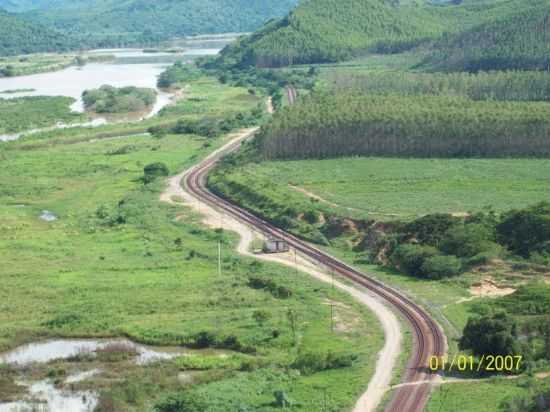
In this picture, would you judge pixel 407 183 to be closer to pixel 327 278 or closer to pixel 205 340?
pixel 327 278

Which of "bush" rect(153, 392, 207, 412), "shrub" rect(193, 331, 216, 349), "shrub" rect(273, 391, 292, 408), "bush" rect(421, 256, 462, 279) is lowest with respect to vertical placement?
"shrub" rect(193, 331, 216, 349)

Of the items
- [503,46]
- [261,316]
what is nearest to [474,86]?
[503,46]

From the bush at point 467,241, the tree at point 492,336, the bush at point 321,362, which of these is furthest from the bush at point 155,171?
the tree at point 492,336

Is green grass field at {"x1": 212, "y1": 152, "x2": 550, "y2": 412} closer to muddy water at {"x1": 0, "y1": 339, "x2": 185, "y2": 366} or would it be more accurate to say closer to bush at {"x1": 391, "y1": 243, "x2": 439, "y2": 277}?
bush at {"x1": 391, "y1": 243, "x2": 439, "y2": 277}

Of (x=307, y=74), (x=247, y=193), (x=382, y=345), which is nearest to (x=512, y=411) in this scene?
(x=382, y=345)

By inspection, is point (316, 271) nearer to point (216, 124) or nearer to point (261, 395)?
point (261, 395)
